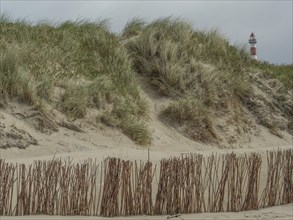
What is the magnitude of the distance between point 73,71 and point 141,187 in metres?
5.20

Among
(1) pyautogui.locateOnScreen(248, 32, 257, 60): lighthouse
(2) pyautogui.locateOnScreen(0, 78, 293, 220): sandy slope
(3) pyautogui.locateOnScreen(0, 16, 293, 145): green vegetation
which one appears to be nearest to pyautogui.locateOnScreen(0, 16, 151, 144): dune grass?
(3) pyautogui.locateOnScreen(0, 16, 293, 145): green vegetation

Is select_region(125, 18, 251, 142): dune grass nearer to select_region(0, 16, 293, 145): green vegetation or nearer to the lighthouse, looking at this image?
select_region(0, 16, 293, 145): green vegetation

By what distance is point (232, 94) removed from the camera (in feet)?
42.9

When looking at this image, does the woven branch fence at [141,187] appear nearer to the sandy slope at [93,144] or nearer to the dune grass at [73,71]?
the sandy slope at [93,144]

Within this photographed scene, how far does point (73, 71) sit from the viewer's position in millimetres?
11109

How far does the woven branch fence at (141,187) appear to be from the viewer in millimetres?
6207

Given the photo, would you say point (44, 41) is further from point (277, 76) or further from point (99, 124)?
point (277, 76)

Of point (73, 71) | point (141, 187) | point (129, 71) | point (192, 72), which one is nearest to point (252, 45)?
point (192, 72)

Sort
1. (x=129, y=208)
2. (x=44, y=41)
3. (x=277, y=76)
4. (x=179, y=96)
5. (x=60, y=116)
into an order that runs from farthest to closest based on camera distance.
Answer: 1. (x=277, y=76)
2. (x=179, y=96)
3. (x=44, y=41)
4. (x=60, y=116)
5. (x=129, y=208)

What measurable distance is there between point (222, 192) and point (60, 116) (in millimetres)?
3963

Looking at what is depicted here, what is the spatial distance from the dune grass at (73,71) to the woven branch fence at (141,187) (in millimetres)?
3178

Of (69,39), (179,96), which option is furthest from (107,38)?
(179,96)

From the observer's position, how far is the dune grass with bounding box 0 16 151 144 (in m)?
9.86

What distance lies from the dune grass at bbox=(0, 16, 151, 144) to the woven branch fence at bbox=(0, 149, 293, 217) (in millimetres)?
3178
